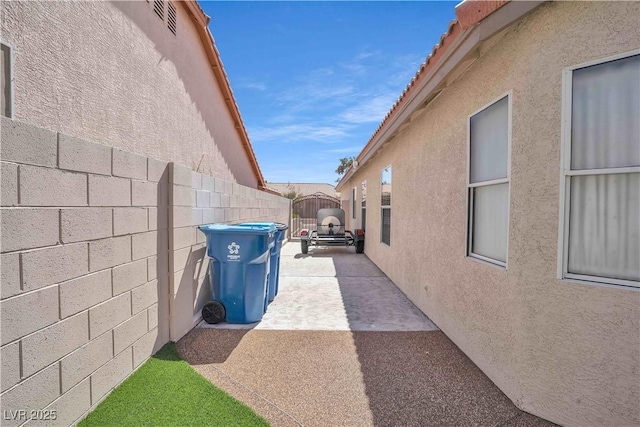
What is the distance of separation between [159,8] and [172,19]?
51 cm

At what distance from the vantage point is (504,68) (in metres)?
3.19

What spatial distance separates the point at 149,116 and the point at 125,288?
290 centimetres

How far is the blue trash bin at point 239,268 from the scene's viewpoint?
4602 mm

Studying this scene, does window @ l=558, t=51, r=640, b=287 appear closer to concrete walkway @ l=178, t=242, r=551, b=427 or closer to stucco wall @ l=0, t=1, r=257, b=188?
concrete walkway @ l=178, t=242, r=551, b=427

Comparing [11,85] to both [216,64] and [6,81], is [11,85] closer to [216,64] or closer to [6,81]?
[6,81]

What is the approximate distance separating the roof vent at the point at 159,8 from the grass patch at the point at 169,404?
5.39 metres

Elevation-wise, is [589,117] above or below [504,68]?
below

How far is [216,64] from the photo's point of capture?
817cm

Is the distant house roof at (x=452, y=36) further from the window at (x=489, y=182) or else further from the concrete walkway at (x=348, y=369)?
the concrete walkway at (x=348, y=369)

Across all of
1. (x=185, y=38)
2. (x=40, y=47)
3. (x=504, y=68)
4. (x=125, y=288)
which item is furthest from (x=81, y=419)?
(x=185, y=38)

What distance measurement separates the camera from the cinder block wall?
4.06 m

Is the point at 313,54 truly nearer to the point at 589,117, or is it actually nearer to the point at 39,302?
the point at 589,117

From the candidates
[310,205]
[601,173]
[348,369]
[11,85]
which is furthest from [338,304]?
[310,205]

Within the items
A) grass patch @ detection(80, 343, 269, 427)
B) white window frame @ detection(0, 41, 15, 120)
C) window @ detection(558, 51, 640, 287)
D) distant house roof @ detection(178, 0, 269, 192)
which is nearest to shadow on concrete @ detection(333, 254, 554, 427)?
grass patch @ detection(80, 343, 269, 427)
